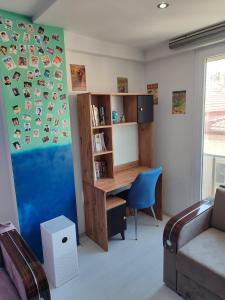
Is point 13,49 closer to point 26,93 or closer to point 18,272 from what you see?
point 26,93

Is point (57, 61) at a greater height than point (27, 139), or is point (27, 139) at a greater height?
point (57, 61)

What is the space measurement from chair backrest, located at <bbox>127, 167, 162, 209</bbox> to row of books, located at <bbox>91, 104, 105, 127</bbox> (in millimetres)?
776

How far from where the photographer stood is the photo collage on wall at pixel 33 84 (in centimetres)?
191

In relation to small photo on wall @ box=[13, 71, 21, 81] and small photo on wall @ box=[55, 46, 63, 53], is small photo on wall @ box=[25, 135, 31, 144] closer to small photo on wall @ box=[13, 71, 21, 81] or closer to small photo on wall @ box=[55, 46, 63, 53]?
small photo on wall @ box=[13, 71, 21, 81]

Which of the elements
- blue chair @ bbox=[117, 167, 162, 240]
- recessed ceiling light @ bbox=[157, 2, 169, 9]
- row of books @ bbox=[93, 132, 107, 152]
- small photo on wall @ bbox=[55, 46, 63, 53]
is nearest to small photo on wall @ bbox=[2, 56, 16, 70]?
small photo on wall @ bbox=[55, 46, 63, 53]

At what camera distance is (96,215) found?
2.52 m

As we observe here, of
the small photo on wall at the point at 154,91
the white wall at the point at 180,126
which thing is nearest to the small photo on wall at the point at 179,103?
the white wall at the point at 180,126

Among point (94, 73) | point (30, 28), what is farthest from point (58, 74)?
point (94, 73)

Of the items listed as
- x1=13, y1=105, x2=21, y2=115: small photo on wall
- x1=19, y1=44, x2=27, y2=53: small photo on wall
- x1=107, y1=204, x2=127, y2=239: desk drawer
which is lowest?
x1=107, y1=204, x2=127, y2=239: desk drawer

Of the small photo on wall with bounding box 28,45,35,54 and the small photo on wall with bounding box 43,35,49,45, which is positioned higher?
the small photo on wall with bounding box 43,35,49,45

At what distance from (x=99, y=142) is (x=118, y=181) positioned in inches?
20.6

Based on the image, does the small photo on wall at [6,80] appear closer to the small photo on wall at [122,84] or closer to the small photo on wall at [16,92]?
the small photo on wall at [16,92]

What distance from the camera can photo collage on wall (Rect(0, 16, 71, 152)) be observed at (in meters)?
1.91

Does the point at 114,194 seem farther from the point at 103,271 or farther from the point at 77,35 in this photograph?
the point at 77,35
